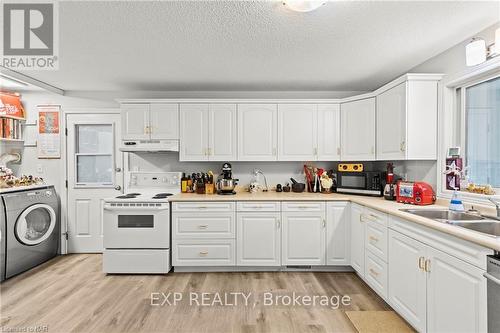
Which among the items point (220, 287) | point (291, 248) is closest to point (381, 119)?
point (291, 248)

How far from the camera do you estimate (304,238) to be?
3.13 m

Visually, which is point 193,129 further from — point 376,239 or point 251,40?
point 376,239

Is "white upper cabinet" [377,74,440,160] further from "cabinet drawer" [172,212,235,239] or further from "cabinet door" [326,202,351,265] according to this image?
"cabinet drawer" [172,212,235,239]

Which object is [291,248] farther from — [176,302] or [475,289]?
[475,289]

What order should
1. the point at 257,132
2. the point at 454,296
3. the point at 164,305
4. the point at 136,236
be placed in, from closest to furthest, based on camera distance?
the point at 454,296, the point at 164,305, the point at 136,236, the point at 257,132

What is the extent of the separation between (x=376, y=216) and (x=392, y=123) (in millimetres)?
1061

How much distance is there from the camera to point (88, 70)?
304cm

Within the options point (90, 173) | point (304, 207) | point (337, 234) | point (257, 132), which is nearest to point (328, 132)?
point (257, 132)

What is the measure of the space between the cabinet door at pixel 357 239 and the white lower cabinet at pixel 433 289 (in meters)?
0.55

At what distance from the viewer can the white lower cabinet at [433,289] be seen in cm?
143

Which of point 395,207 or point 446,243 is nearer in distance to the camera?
point 446,243

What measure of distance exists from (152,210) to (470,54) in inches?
135

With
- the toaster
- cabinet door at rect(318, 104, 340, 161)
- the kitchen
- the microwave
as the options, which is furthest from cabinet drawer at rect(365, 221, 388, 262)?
cabinet door at rect(318, 104, 340, 161)

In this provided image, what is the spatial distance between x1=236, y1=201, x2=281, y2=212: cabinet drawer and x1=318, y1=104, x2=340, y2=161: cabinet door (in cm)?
100
